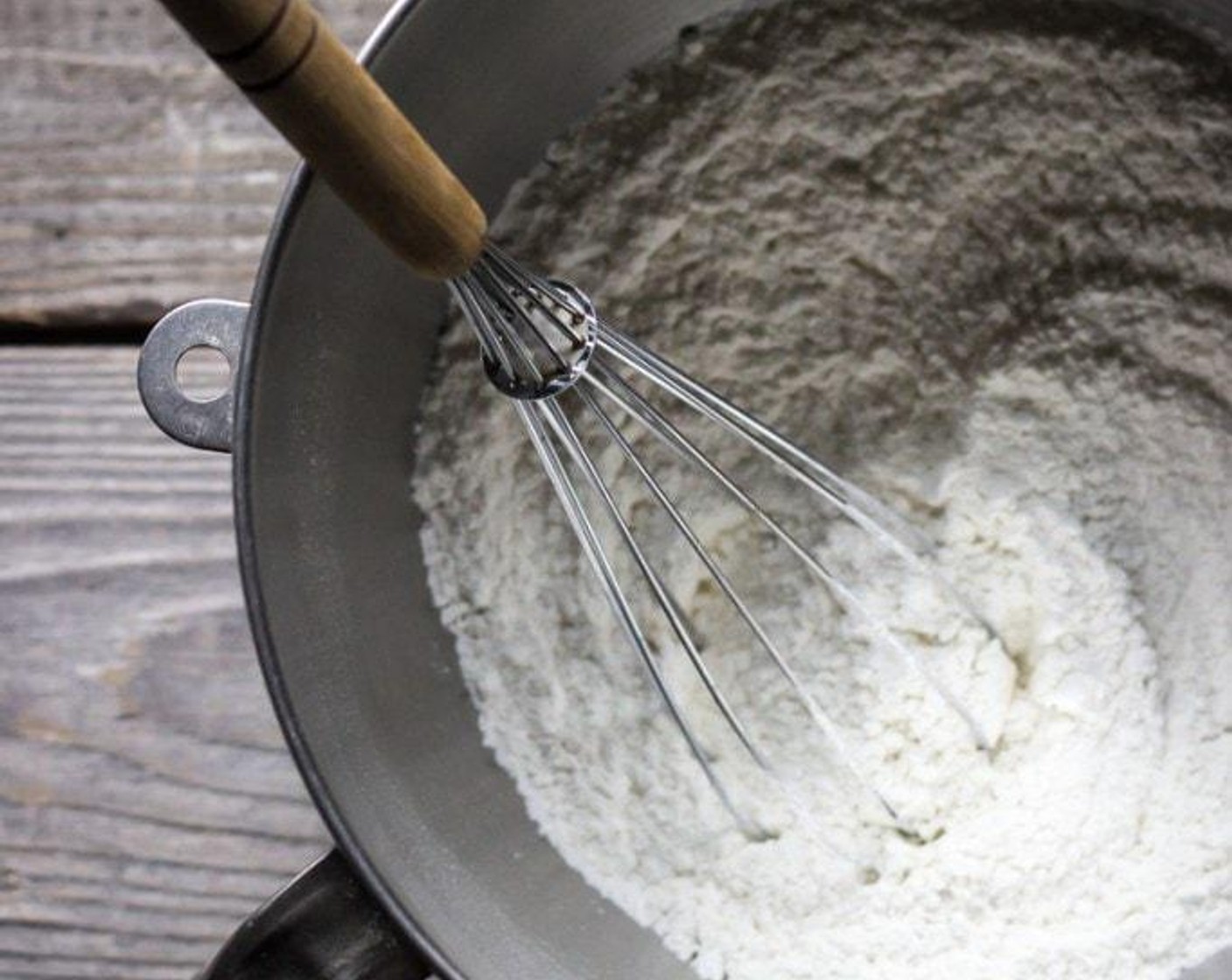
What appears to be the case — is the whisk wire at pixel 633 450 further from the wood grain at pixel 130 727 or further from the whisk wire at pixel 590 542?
the wood grain at pixel 130 727

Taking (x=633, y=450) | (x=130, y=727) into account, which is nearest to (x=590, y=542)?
(x=633, y=450)

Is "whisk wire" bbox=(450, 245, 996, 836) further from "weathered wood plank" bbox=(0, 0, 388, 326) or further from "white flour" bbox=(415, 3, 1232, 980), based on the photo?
"weathered wood plank" bbox=(0, 0, 388, 326)

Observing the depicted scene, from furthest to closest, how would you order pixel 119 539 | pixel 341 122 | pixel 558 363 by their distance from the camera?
1. pixel 119 539
2. pixel 558 363
3. pixel 341 122

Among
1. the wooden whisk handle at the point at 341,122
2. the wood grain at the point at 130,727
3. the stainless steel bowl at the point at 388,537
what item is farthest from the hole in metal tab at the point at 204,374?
the wooden whisk handle at the point at 341,122

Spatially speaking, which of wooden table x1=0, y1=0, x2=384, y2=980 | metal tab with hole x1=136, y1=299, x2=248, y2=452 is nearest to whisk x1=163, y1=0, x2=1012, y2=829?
metal tab with hole x1=136, y1=299, x2=248, y2=452

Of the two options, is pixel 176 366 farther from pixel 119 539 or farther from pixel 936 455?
pixel 936 455

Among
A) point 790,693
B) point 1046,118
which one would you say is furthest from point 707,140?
point 790,693

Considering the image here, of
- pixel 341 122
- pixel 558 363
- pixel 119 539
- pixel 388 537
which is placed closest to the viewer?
pixel 341 122
